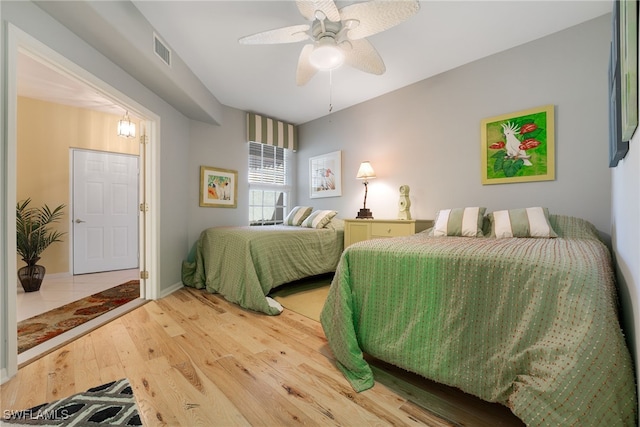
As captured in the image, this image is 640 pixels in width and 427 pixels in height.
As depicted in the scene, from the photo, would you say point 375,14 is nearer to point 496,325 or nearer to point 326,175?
point 496,325

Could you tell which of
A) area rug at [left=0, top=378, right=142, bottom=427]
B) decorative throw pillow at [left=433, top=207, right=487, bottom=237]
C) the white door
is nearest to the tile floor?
the white door

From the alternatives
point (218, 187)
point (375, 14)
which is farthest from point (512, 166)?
point (218, 187)

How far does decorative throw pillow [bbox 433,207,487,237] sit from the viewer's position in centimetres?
226

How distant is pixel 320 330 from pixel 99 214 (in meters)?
4.13

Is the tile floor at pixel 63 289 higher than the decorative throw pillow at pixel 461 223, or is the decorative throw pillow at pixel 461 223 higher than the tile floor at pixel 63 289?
the decorative throw pillow at pixel 461 223

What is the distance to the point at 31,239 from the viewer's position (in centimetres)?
319

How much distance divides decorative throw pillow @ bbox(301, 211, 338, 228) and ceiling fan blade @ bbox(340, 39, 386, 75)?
1972 mm

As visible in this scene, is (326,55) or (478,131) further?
(478,131)

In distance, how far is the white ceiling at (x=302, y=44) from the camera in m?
2.01

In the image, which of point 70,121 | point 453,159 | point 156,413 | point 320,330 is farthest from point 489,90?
point 70,121

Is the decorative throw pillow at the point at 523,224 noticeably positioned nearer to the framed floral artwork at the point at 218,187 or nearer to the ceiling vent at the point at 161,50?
the ceiling vent at the point at 161,50

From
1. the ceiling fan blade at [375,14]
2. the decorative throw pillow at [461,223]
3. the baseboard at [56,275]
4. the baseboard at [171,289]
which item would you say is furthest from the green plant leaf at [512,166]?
the baseboard at [56,275]

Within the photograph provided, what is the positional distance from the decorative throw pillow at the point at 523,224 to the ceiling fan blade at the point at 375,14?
67.0 inches

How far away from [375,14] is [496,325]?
184 cm
